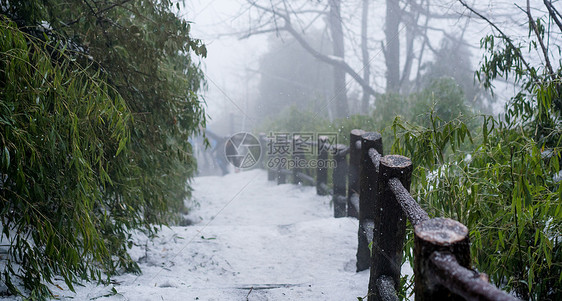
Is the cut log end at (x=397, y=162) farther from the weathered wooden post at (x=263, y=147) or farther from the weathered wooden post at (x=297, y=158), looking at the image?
the weathered wooden post at (x=263, y=147)

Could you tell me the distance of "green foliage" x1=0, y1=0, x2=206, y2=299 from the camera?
1598 mm

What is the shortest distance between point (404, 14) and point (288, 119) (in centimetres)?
517

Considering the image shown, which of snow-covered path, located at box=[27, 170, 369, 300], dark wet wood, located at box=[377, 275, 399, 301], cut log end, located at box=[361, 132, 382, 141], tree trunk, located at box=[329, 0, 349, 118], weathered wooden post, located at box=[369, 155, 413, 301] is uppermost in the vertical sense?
tree trunk, located at box=[329, 0, 349, 118]

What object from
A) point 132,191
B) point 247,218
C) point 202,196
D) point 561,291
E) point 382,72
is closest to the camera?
point 561,291

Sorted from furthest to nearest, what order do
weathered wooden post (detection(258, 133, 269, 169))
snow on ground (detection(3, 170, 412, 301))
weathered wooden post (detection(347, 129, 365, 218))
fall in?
weathered wooden post (detection(258, 133, 269, 169)) → weathered wooden post (detection(347, 129, 365, 218)) → snow on ground (detection(3, 170, 412, 301))

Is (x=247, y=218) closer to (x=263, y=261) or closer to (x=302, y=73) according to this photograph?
(x=263, y=261)

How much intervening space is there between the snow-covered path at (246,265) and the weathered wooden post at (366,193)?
0.13 m

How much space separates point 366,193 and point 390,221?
32.7 inches

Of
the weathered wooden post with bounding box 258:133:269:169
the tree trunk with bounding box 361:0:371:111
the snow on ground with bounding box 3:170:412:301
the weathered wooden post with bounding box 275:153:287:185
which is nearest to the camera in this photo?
the snow on ground with bounding box 3:170:412:301

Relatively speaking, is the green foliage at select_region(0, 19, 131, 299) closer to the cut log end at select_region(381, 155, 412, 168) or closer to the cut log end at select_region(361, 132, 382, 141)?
the cut log end at select_region(381, 155, 412, 168)

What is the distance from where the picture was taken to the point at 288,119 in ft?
35.3

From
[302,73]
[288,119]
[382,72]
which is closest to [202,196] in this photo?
[288,119]

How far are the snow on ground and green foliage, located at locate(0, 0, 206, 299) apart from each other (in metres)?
0.23

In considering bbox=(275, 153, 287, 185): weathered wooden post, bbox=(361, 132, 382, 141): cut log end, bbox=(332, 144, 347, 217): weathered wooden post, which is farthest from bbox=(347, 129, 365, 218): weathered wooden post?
bbox=(275, 153, 287, 185): weathered wooden post
